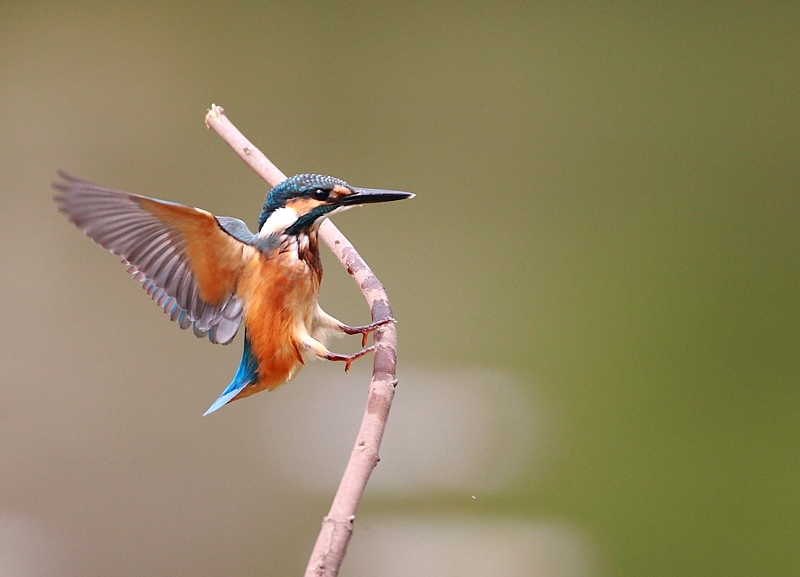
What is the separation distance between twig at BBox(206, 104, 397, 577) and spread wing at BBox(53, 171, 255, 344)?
0.15m

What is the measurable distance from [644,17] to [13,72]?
5.72ft

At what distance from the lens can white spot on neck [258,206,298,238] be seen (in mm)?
935

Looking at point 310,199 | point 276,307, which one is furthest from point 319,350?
point 310,199

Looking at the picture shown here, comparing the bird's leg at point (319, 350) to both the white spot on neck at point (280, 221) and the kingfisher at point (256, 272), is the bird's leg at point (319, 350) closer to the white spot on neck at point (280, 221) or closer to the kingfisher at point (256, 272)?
the kingfisher at point (256, 272)

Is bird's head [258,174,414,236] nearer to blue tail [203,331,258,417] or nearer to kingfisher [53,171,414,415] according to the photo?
kingfisher [53,171,414,415]

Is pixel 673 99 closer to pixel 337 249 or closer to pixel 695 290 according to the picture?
pixel 695 290

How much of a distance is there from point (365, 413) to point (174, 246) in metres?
0.30

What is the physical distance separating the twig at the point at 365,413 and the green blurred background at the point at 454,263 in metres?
1.00

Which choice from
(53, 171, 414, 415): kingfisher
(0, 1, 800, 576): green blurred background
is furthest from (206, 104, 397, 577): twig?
(0, 1, 800, 576): green blurred background

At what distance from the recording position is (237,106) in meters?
2.18

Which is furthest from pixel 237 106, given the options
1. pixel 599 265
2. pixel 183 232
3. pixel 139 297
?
pixel 183 232

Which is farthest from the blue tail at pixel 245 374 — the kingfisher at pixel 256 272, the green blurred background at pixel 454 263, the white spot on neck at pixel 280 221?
the green blurred background at pixel 454 263

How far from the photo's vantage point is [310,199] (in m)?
0.92

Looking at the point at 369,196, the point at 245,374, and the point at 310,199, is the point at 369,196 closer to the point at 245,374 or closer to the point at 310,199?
the point at 310,199
